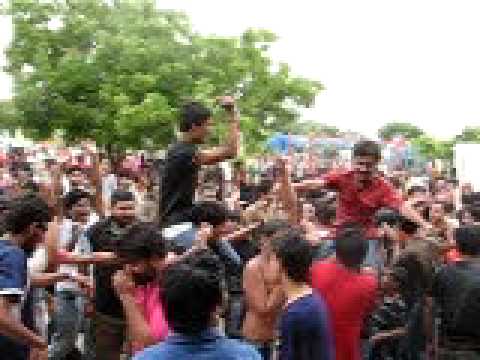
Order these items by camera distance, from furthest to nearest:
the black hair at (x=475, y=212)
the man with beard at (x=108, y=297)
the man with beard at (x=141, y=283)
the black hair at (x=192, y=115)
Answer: the black hair at (x=475, y=212) → the black hair at (x=192, y=115) → the man with beard at (x=108, y=297) → the man with beard at (x=141, y=283)

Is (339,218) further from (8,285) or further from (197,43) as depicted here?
(197,43)

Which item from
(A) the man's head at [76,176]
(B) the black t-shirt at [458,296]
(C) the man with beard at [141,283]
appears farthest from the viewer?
(A) the man's head at [76,176]

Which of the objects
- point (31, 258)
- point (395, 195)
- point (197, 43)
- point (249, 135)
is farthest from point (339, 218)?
point (197, 43)

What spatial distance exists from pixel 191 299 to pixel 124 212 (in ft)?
10.5

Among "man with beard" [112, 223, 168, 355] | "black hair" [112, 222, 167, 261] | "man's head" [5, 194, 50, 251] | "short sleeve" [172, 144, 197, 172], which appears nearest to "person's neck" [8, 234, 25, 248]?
"man's head" [5, 194, 50, 251]

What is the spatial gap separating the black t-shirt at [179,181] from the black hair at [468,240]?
1.87 m

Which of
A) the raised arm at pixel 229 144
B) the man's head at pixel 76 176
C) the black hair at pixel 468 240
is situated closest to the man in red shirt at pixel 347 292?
the black hair at pixel 468 240

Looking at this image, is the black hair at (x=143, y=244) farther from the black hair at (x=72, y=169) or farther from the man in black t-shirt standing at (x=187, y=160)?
the black hair at (x=72, y=169)

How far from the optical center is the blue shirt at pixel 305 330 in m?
4.53

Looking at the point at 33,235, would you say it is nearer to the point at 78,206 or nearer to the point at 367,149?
the point at 78,206

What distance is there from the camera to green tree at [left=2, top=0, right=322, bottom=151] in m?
25.6

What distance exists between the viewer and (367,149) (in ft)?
23.5

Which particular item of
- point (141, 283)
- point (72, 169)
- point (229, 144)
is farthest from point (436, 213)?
point (141, 283)

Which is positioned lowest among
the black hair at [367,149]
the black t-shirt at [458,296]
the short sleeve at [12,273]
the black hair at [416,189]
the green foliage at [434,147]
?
the black t-shirt at [458,296]
